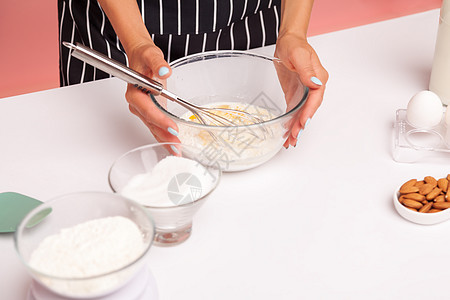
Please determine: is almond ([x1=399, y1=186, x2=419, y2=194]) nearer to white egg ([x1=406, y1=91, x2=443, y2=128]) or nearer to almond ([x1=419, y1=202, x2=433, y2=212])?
almond ([x1=419, y1=202, x2=433, y2=212])

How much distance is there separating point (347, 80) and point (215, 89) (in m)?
0.30

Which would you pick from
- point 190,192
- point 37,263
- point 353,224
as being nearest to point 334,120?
point 353,224

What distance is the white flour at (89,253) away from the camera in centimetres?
64

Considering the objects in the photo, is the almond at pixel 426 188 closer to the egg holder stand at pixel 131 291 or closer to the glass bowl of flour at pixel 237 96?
the glass bowl of flour at pixel 237 96

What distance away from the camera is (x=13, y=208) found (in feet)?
2.86

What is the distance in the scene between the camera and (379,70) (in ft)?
4.19

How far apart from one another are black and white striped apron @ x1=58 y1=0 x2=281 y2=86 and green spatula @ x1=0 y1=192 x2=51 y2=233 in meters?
0.54

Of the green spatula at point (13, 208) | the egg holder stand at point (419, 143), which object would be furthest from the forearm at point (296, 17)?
the green spatula at point (13, 208)

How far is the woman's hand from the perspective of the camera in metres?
0.99

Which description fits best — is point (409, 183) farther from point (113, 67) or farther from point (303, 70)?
point (113, 67)

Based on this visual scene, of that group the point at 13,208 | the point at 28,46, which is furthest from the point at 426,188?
the point at 28,46

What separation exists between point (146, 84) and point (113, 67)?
60 mm

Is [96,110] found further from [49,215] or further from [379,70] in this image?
[379,70]

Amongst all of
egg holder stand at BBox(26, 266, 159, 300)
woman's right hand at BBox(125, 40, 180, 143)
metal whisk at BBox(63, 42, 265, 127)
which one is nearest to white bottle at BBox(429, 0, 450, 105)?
metal whisk at BBox(63, 42, 265, 127)
